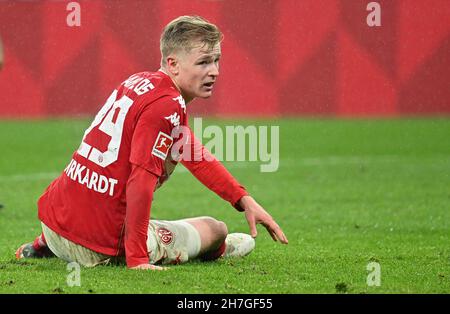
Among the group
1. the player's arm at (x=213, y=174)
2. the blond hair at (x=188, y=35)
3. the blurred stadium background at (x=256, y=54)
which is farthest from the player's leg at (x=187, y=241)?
the blurred stadium background at (x=256, y=54)

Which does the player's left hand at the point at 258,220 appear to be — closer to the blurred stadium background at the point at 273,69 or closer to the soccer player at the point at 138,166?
the soccer player at the point at 138,166

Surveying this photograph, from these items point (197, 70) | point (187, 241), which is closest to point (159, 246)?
point (187, 241)

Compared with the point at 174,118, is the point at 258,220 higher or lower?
lower

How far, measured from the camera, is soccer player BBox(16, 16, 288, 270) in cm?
441

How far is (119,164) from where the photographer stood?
14.9ft

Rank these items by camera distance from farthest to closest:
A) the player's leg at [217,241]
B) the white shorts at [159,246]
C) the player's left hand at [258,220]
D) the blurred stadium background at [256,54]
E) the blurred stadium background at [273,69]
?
the blurred stadium background at [256,54] → the blurred stadium background at [273,69] → the player's leg at [217,241] → the white shorts at [159,246] → the player's left hand at [258,220]

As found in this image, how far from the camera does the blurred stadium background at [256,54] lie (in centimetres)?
1470

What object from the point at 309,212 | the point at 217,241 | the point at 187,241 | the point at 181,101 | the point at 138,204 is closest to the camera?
the point at 138,204

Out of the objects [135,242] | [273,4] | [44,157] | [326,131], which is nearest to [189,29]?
[135,242]

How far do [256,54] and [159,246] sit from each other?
10.3 meters

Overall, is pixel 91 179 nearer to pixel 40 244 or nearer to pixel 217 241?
pixel 40 244

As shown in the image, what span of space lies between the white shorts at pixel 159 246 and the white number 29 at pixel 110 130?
1.39ft

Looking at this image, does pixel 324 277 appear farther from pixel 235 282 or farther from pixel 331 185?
pixel 331 185

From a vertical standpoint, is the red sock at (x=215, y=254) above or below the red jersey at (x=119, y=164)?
below
